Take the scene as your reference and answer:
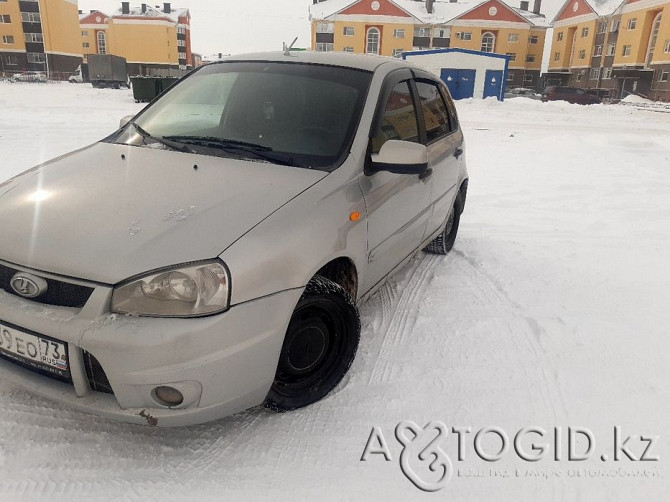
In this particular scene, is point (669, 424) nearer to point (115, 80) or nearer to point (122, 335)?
point (122, 335)

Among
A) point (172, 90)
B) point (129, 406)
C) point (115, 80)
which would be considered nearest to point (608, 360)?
point (129, 406)

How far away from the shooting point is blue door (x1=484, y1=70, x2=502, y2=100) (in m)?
32.5

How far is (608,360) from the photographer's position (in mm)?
3105

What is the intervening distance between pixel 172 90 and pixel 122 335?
7.41 ft

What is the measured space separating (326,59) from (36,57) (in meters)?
65.6

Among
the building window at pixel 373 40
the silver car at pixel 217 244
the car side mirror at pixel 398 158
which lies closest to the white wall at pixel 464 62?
the building window at pixel 373 40

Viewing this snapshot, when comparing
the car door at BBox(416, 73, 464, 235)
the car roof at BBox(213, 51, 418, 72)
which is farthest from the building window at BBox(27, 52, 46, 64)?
the car door at BBox(416, 73, 464, 235)

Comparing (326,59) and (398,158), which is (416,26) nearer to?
(326,59)

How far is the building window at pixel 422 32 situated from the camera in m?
52.9

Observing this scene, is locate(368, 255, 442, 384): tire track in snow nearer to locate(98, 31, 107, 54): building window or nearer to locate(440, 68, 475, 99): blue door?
locate(440, 68, 475, 99): blue door

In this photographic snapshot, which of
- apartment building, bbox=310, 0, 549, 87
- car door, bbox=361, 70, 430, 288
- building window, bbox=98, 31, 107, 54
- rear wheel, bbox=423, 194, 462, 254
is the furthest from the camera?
building window, bbox=98, 31, 107, 54

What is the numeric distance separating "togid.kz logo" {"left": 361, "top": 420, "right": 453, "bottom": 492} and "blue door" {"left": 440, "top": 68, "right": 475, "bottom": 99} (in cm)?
3236

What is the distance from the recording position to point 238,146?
2836 mm

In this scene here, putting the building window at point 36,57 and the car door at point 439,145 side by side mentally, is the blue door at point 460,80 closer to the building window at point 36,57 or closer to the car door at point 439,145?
the car door at point 439,145
